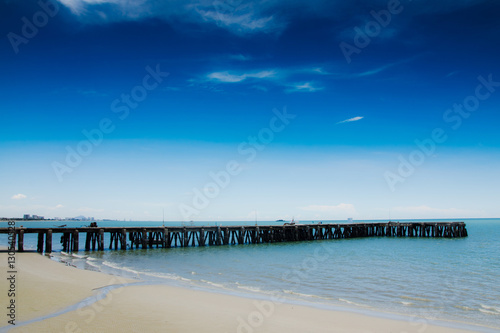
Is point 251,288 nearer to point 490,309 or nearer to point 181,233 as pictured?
point 490,309

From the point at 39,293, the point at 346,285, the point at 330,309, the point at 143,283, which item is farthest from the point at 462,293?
the point at 39,293

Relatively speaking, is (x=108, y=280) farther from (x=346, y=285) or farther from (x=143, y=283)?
(x=346, y=285)

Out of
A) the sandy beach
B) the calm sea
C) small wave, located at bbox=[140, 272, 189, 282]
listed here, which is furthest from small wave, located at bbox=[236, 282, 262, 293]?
small wave, located at bbox=[140, 272, 189, 282]

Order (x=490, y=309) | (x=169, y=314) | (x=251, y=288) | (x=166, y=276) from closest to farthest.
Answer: (x=169, y=314)
(x=490, y=309)
(x=251, y=288)
(x=166, y=276)

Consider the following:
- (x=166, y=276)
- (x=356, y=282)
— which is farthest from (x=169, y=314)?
(x=356, y=282)

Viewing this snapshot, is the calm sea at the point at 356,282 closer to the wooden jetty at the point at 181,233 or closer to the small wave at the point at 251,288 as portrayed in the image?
the small wave at the point at 251,288

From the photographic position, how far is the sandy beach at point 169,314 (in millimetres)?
10148

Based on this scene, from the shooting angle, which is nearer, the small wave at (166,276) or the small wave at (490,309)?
the small wave at (490,309)

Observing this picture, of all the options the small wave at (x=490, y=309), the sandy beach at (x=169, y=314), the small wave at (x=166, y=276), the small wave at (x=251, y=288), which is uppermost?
the sandy beach at (x=169, y=314)

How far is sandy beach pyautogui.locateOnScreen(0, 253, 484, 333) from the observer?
400 inches

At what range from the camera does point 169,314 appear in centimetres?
1162

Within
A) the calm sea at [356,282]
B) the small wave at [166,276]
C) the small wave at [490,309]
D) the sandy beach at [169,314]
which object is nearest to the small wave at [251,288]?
the calm sea at [356,282]

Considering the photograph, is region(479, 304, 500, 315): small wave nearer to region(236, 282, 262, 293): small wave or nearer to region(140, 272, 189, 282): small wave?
region(236, 282, 262, 293): small wave

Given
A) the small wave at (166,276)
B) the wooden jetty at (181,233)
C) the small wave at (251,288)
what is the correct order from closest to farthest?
the small wave at (251,288) → the small wave at (166,276) → the wooden jetty at (181,233)
